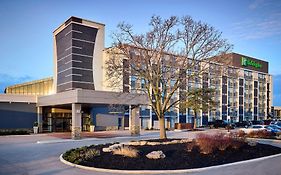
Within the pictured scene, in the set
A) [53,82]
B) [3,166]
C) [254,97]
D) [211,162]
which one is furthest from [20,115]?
[254,97]

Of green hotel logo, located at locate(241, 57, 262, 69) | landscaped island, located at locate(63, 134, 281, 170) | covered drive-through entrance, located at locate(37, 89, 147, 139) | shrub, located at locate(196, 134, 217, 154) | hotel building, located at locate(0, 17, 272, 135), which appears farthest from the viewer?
green hotel logo, located at locate(241, 57, 262, 69)

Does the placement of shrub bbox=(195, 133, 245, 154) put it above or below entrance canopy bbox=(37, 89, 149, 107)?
below

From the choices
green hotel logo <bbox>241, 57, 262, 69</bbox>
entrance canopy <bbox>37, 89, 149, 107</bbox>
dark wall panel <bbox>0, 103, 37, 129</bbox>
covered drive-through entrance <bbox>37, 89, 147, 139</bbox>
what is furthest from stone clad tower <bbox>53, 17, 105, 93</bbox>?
green hotel logo <bbox>241, 57, 262, 69</bbox>

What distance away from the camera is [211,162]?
12.7 m

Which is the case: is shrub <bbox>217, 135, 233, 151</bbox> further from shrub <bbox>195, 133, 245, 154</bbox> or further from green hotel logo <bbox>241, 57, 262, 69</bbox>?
green hotel logo <bbox>241, 57, 262, 69</bbox>

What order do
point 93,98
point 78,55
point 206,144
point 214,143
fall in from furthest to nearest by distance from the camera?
point 78,55 < point 93,98 < point 214,143 < point 206,144

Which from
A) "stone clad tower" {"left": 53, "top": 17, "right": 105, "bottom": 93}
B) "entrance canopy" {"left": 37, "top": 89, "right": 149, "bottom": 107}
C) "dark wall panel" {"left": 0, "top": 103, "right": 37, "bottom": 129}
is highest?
"stone clad tower" {"left": 53, "top": 17, "right": 105, "bottom": 93}

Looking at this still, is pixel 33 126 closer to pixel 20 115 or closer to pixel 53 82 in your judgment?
pixel 20 115

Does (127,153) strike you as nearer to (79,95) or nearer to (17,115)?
(79,95)

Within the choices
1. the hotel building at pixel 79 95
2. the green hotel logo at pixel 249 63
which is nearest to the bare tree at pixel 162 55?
the hotel building at pixel 79 95

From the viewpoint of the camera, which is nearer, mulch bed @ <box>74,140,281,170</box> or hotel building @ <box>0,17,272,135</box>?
mulch bed @ <box>74,140,281,170</box>

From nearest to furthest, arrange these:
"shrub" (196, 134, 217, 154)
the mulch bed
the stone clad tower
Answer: the mulch bed → "shrub" (196, 134, 217, 154) → the stone clad tower

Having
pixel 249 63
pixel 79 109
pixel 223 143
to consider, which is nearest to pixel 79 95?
pixel 79 109

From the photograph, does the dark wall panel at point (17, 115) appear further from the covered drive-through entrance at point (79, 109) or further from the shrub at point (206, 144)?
the shrub at point (206, 144)
